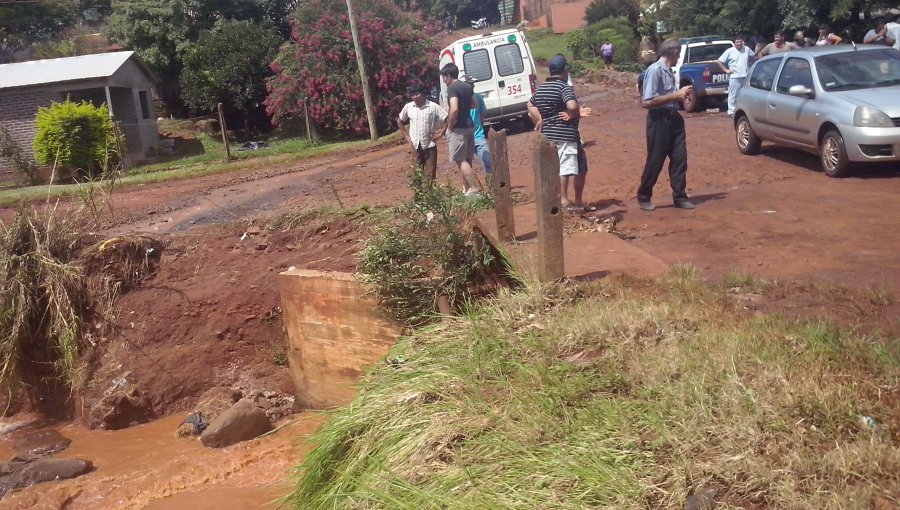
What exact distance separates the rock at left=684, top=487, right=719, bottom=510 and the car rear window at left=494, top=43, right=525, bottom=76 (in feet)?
49.8

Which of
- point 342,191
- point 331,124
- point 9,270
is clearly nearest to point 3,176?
point 331,124

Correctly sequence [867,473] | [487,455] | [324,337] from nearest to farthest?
[867,473], [487,455], [324,337]

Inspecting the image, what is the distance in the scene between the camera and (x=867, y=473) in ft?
10.9

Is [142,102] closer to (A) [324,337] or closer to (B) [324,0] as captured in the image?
(B) [324,0]

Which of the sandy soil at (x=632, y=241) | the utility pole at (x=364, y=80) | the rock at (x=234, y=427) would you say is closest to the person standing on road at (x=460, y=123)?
the sandy soil at (x=632, y=241)

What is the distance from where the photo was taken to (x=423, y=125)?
10.1 m

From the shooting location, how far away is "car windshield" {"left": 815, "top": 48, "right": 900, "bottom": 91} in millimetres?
10516

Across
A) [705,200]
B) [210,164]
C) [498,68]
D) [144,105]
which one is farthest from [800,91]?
[144,105]

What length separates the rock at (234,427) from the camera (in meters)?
7.51

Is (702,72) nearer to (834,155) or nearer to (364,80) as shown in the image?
(364,80)

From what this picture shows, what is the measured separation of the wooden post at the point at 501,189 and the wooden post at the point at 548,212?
899 millimetres

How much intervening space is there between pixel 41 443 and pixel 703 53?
55.3 ft

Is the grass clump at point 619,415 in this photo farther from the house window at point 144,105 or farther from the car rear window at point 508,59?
the house window at point 144,105

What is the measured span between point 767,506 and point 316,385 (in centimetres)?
509
